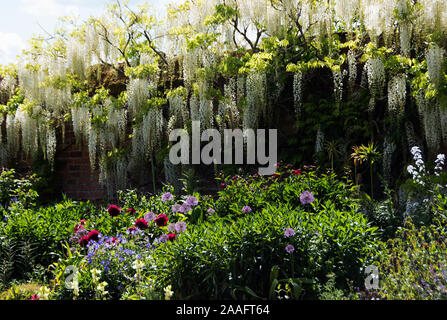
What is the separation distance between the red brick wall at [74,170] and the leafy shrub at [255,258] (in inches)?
159

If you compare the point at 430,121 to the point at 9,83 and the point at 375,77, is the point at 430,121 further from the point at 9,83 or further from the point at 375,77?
the point at 9,83

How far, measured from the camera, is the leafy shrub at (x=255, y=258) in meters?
2.65

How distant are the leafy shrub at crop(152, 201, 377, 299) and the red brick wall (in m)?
4.03

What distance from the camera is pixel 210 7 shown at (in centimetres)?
561

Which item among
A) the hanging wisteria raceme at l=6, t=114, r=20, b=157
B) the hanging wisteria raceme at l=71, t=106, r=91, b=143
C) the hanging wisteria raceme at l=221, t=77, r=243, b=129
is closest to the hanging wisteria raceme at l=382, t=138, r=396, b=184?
the hanging wisteria raceme at l=221, t=77, r=243, b=129

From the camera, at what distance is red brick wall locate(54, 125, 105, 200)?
6594mm

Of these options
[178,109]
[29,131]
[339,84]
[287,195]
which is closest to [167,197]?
[287,195]

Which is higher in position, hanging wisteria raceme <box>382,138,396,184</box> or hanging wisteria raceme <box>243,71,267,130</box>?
hanging wisteria raceme <box>243,71,267,130</box>

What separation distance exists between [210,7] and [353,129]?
230 cm

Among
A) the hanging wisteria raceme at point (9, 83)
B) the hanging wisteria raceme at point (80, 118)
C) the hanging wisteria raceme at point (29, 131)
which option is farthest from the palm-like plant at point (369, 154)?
the hanging wisteria raceme at point (9, 83)

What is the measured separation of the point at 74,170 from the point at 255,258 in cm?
475

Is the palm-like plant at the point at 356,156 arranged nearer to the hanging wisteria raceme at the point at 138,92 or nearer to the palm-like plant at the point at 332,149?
the palm-like plant at the point at 332,149

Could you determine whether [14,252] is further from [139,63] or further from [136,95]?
[139,63]

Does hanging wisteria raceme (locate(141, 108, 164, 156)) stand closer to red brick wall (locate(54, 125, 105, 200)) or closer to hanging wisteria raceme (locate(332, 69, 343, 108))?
red brick wall (locate(54, 125, 105, 200))
